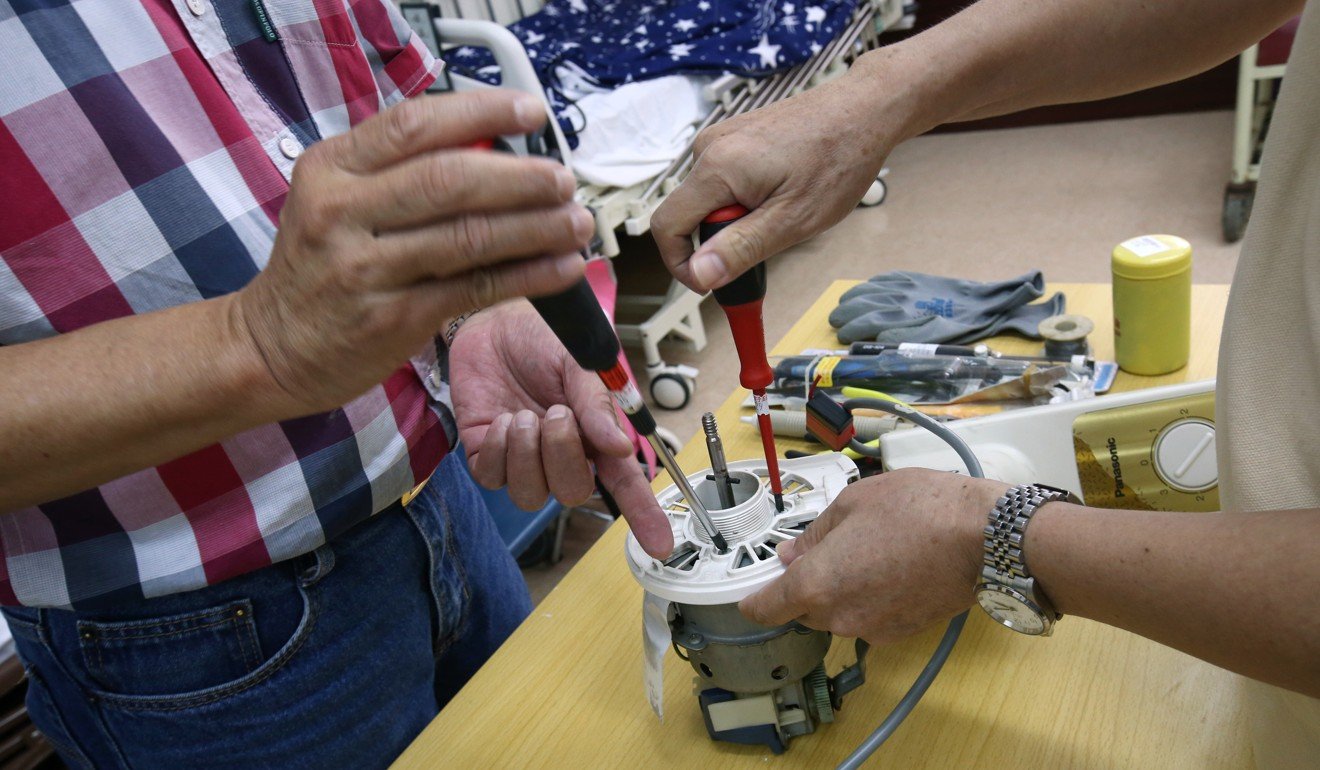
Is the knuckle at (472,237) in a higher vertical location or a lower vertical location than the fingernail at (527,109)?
lower

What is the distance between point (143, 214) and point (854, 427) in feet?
2.28

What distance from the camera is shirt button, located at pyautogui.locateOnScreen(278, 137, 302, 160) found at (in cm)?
75

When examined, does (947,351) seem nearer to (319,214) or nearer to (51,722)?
(319,214)

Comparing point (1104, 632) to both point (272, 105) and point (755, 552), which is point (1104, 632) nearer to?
point (755, 552)

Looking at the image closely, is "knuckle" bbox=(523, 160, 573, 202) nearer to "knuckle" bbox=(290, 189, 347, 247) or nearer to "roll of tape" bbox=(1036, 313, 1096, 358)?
"knuckle" bbox=(290, 189, 347, 247)

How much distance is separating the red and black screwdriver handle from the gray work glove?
0.55 meters

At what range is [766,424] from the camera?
2.48 feet

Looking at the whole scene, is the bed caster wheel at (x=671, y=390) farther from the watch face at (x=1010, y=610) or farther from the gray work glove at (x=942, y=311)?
the watch face at (x=1010, y=610)

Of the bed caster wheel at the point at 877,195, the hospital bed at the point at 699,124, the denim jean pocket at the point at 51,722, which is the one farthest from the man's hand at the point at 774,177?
the bed caster wheel at the point at 877,195

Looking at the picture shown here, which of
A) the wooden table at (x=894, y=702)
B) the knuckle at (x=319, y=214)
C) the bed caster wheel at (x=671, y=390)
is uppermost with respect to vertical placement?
the knuckle at (x=319, y=214)

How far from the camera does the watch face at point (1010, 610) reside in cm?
59

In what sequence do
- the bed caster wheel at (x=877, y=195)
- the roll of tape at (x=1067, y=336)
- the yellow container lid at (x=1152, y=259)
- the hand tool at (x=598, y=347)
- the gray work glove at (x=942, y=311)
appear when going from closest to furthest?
the hand tool at (x=598, y=347)
the yellow container lid at (x=1152, y=259)
the roll of tape at (x=1067, y=336)
the gray work glove at (x=942, y=311)
the bed caster wheel at (x=877, y=195)

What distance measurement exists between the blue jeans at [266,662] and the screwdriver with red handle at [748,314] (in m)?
0.37

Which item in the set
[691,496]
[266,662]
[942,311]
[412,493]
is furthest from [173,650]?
[942,311]
